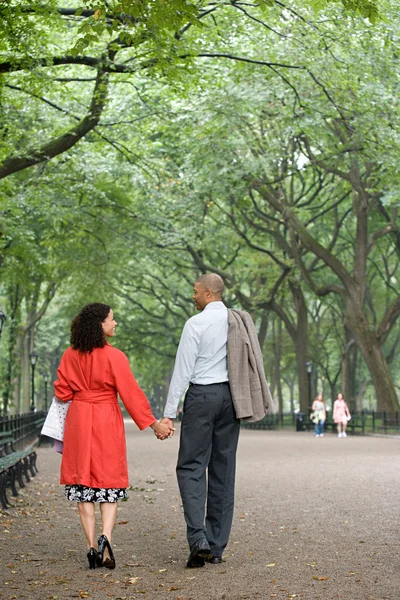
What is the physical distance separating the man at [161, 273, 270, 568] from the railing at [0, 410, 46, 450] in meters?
7.66

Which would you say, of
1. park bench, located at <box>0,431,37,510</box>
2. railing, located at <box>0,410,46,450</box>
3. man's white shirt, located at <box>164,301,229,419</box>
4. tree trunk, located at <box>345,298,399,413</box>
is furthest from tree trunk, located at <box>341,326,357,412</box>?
man's white shirt, located at <box>164,301,229,419</box>

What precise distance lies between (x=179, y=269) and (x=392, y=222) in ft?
41.7

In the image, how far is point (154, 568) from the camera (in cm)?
639

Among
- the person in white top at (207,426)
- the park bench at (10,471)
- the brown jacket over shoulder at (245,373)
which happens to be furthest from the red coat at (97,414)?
the park bench at (10,471)

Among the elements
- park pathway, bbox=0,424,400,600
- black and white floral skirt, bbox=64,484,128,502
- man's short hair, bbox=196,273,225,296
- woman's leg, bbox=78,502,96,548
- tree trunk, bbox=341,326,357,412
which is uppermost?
tree trunk, bbox=341,326,357,412

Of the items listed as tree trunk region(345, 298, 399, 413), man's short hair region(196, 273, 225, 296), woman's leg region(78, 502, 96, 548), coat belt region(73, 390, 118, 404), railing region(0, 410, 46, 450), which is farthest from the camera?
tree trunk region(345, 298, 399, 413)

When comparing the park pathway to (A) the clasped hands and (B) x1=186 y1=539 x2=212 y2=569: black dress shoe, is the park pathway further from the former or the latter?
(A) the clasped hands

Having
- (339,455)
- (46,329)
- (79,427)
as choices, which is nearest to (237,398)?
(79,427)

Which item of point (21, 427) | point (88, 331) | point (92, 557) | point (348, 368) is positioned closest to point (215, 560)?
point (92, 557)

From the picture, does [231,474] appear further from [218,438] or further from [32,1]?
[32,1]

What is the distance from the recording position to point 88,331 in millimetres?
6680

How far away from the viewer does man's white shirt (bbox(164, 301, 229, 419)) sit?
6.64 metres

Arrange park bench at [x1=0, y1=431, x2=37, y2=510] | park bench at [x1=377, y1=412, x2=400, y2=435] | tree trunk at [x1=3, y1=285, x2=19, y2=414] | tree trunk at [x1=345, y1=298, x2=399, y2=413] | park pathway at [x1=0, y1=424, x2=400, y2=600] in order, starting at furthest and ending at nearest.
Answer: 1. tree trunk at [x1=3, y1=285, x2=19, y2=414]
2. park bench at [x1=377, y1=412, x2=400, y2=435]
3. tree trunk at [x1=345, y1=298, x2=399, y2=413]
4. park bench at [x1=0, y1=431, x2=37, y2=510]
5. park pathway at [x1=0, y1=424, x2=400, y2=600]

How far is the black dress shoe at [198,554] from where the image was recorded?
20.7ft
